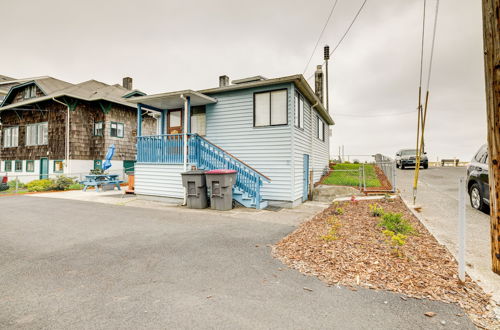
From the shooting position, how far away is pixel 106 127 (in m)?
18.5

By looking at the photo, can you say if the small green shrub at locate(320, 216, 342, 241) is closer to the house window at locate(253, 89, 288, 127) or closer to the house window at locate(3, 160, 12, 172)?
the house window at locate(253, 89, 288, 127)

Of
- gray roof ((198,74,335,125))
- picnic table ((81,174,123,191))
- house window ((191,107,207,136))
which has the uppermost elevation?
gray roof ((198,74,335,125))

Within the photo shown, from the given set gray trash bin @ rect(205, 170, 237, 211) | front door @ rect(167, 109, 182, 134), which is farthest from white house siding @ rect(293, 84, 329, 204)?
front door @ rect(167, 109, 182, 134)

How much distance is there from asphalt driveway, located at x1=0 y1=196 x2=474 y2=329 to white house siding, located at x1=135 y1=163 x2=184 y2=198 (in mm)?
4855

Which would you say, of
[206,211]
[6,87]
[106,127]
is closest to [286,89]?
[206,211]

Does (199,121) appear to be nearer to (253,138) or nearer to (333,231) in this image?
(253,138)

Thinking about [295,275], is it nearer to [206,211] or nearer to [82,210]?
[206,211]

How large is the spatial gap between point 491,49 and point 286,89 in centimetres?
721

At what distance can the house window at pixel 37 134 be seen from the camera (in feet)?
63.2

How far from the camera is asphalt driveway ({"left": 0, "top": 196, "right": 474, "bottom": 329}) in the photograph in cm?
230

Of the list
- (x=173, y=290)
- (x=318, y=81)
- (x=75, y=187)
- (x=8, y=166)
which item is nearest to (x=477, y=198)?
(x=173, y=290)

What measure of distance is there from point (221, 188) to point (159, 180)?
3.70m

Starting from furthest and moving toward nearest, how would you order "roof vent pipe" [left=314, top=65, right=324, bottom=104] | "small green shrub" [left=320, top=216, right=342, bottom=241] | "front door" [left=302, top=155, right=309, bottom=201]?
"roof vent pipe" [left=314, top=65, right=324, bottom=104]
"front door" [left=302, top=155, right=309, bottom=201]
"small green shrub" [left=320, top=216, right=342, bottom=241]

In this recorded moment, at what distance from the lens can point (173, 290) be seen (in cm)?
293
